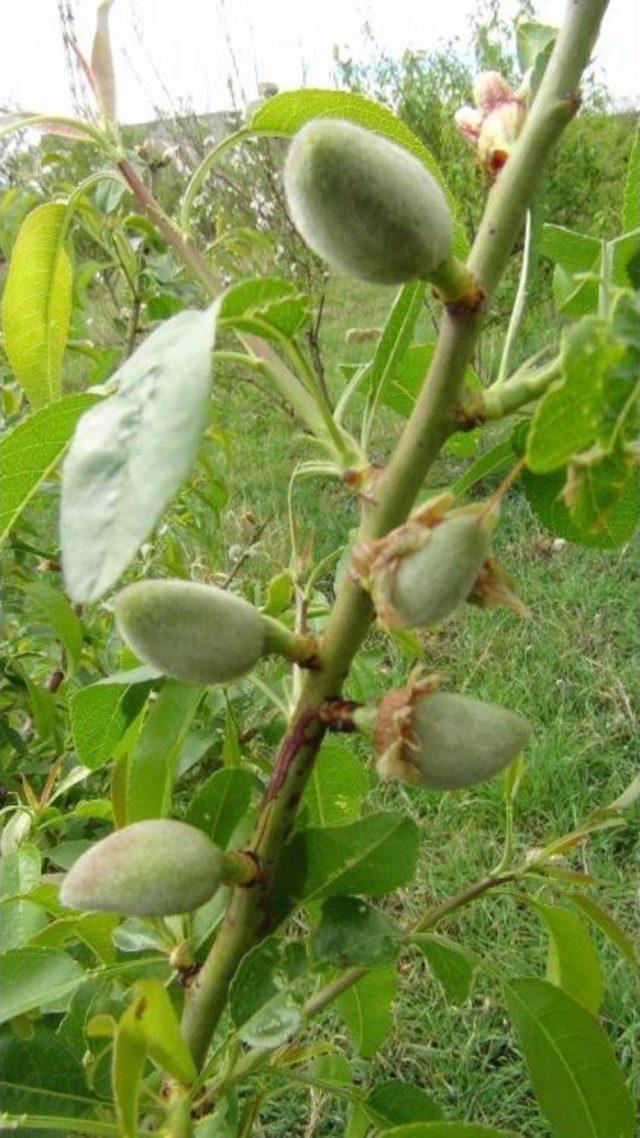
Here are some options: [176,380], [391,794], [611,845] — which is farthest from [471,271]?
[391,794]

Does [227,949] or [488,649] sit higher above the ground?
[227,949]

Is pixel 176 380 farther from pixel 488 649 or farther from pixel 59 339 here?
pixel 488 649

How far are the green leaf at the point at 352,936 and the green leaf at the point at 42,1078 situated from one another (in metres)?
0.17

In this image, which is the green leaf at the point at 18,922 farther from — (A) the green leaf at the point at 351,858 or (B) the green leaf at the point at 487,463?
(B) the green leaf at the point at 487,463

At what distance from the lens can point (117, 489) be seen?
15.8 inches

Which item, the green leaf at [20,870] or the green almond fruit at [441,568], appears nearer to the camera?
the green almond fruit at [441,568]

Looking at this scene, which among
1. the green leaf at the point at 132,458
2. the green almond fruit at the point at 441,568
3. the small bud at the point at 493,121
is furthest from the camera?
the small bud at the point at 493,121

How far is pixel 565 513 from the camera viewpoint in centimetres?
72

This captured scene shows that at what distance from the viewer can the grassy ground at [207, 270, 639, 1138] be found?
162 centimetres

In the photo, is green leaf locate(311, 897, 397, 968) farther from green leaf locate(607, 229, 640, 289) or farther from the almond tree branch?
green leaf locate(607, 229, 640, 289)

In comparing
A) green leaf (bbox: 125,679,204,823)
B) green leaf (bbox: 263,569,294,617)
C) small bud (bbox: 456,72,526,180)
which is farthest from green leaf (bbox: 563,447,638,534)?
green leaf (bbox: 263,569,294,617)

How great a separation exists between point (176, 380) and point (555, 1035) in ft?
1.96

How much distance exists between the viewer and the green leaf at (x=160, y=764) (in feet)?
2.35

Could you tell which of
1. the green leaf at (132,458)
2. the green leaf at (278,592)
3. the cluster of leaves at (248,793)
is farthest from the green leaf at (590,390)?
the green leaf at (278,592)
